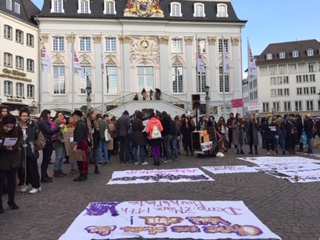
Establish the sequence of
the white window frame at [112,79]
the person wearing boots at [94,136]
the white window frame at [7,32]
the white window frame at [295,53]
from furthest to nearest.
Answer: the white window frame at [295,53] → the white window frame at [112,79] → the white window frame at [7,32] → the person wearing boots at [94,136]

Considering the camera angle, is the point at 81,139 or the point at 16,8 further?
the point at 16,8

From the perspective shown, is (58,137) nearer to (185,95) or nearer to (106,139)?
(106,139)

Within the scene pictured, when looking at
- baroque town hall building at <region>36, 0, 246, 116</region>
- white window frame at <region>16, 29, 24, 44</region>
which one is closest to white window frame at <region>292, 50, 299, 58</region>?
baroque town hall building at <region>36, 0, 246, 116</region>

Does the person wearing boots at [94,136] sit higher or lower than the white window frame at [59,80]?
lower

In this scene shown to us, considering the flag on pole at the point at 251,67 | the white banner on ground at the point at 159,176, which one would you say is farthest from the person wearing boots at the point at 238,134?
the flag on pole at the point at 251,67

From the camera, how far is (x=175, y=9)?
136 ft

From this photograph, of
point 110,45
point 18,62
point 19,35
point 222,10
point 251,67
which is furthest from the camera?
point 222,10

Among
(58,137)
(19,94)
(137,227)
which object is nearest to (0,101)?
(19,94)

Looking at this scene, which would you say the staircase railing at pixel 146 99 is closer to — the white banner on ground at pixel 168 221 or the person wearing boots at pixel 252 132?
the person wearing boots at pixel 252 132

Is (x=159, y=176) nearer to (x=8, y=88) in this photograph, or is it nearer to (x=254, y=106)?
(x=254, y=106)

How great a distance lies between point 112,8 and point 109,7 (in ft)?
1.19

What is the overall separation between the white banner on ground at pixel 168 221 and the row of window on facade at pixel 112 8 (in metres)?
36.4

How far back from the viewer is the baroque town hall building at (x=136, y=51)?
37938 millimetres

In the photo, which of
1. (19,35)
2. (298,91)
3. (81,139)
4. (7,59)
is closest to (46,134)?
(81,139)
